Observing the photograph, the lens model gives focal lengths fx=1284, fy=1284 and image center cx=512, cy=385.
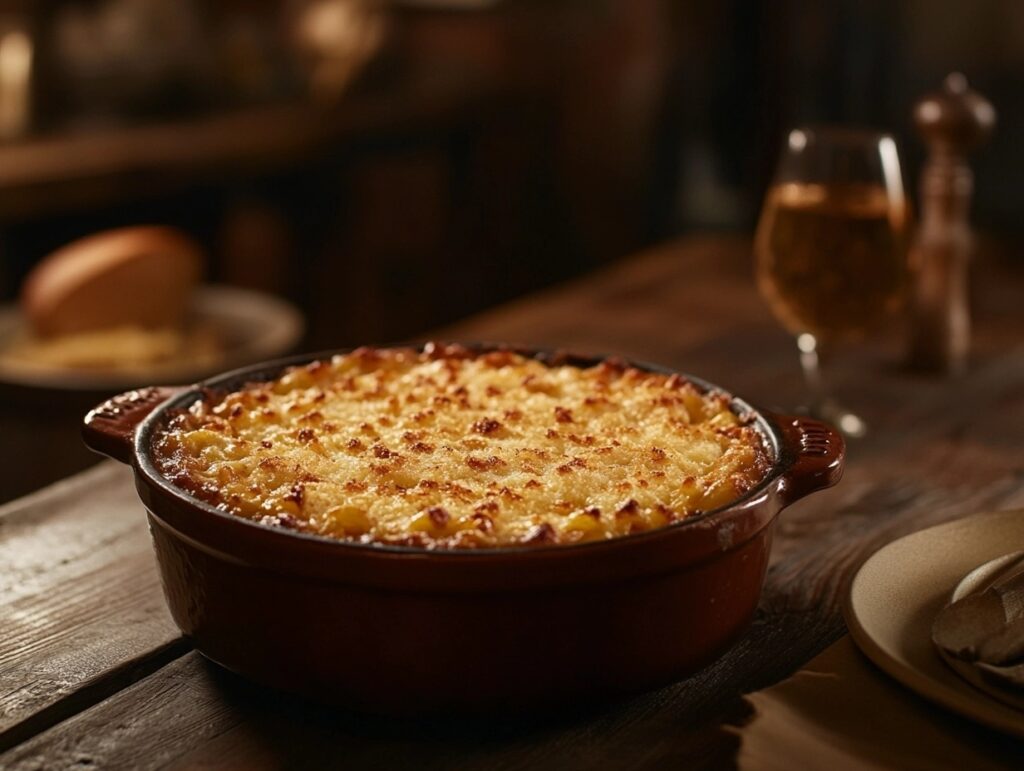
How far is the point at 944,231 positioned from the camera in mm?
1693

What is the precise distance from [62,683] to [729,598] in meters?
0.46

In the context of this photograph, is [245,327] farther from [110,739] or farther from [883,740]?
[883,740]

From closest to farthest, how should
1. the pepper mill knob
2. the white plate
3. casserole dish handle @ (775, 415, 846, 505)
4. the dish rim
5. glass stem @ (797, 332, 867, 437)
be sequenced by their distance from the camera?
the dish rim
casserole dish handle @ (775, 415, 846, 505)
glass stem @ (797, 332, 867, 437)
the pepper mill knob
the white plate

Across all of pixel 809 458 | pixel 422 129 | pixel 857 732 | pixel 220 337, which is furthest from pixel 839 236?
pixel 422 129

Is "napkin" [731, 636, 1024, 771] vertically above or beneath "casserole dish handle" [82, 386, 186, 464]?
beneath

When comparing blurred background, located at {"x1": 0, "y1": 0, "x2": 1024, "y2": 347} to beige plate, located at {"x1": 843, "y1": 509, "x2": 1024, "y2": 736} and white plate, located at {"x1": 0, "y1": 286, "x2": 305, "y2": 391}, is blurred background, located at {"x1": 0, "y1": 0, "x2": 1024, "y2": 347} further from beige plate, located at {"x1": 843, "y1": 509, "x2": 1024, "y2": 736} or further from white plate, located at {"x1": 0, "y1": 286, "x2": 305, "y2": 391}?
beige plate, located at {"x1": 843, "y1": 509, "x2": 1024, "y2": 736}

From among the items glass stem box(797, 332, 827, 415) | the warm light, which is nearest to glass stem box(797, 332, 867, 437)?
glass stem box(797, 332, 827, 415)

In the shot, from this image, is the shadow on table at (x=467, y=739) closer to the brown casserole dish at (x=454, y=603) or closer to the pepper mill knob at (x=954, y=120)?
the brown casserole dish at (x=454, y=603)

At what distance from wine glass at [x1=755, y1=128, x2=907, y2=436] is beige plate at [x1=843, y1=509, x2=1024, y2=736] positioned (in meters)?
0.48

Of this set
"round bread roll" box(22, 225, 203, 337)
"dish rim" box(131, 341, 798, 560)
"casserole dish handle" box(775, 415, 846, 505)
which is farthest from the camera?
"round bread roll" box(22, 225, 203, 337)

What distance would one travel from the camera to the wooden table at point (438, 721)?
796mm

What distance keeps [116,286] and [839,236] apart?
1423 mm

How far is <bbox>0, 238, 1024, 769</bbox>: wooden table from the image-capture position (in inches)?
31.3

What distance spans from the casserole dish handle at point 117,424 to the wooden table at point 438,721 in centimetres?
13
